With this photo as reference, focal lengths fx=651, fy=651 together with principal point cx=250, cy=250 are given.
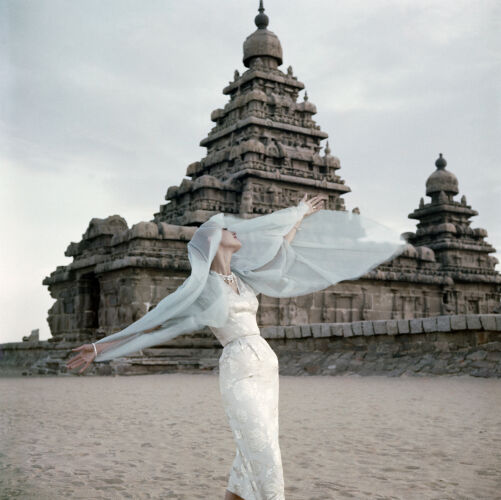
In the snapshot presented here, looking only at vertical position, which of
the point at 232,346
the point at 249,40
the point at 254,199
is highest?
the point at 249,40

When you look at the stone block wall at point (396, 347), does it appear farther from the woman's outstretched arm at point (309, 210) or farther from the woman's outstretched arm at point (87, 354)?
the woman's outstretched arm at point (87, 354)

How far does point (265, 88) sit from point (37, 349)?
14.7 m

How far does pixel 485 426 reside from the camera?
712cm

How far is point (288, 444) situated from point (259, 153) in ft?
67.0

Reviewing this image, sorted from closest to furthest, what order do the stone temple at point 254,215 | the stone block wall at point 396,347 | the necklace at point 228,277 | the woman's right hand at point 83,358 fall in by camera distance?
the woman's right hand at point 83,358, the necklace at point 228,277, the stone block wall at point 396,347, the stone temple at point 254,215

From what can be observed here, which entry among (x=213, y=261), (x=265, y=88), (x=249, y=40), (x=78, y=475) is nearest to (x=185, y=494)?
(x=78, y=475)

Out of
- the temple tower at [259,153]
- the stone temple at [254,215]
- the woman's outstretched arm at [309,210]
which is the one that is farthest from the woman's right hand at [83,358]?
the temple tower at [259,153]

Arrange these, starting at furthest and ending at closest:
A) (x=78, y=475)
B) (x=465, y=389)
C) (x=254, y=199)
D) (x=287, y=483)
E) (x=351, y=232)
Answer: (x=254, y=199)
(x=465, y=389)
(x=351, y=232)
(x=78, y=475)
(x=287, y=483)

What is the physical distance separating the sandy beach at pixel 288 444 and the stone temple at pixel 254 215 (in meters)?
8.77

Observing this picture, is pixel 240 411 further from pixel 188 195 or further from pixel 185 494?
pixel 188 195

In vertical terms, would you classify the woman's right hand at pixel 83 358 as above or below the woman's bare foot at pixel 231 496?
above

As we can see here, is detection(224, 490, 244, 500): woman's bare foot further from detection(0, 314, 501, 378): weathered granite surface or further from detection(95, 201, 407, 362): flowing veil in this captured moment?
detection(0, 314, 501, 378): weathered granite surface

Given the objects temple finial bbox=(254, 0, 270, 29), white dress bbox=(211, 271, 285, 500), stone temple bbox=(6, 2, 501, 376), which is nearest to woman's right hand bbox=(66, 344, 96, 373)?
white dress bbox=(211, 271, 285, 500)

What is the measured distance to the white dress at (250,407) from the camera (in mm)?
3717
